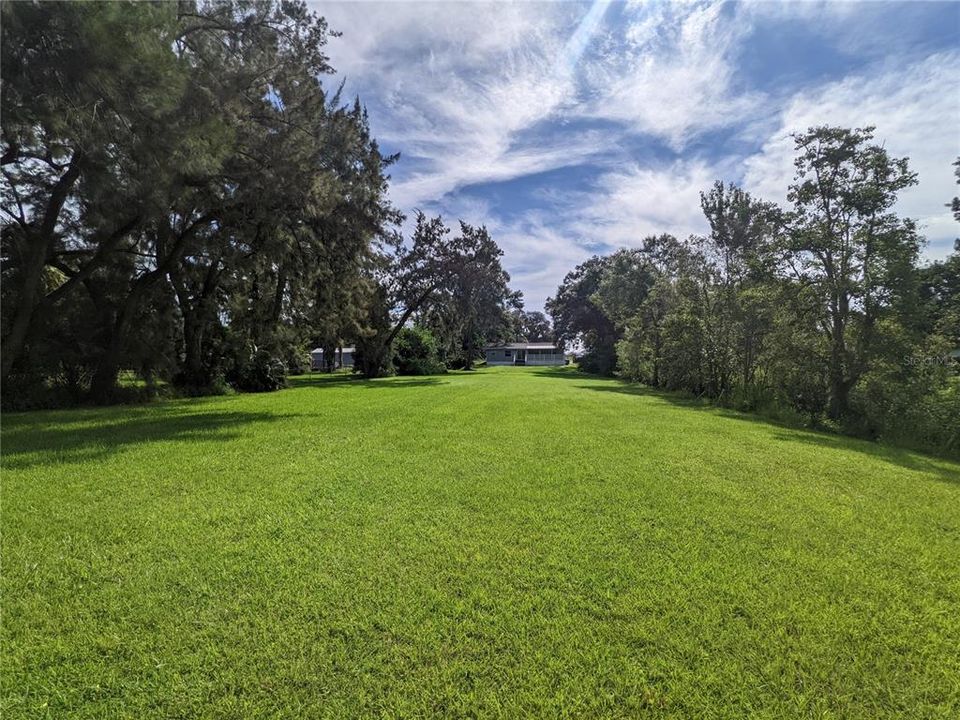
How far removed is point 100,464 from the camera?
5883mm

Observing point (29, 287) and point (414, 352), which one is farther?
point (414, 352)

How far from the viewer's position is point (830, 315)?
46.1 feet

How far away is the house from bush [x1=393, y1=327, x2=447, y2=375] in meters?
39.7

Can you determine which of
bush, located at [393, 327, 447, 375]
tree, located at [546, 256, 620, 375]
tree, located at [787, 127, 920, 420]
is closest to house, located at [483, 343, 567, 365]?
tree, located at [546, 256, 620, 375]

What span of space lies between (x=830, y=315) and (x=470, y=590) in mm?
15793

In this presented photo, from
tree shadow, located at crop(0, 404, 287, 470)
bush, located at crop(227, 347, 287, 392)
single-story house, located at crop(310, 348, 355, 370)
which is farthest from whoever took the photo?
single-story house, located at crop(310, 348, 355, 370)

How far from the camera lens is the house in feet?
249

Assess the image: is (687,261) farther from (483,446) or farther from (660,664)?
(660,664)

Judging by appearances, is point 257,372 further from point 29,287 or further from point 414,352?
point 414,352

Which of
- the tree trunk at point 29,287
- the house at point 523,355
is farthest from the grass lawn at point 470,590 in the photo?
the house at point 523,355

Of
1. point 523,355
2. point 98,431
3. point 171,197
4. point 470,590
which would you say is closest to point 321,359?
point 523,355

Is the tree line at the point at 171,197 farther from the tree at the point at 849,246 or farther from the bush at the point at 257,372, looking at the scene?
the tree at the point at 849,246

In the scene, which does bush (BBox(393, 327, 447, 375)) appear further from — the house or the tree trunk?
the house

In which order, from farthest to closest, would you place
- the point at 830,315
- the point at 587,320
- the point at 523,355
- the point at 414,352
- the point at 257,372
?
1. the point at 523,355
2. the point at 587,320
3. the point at 414,352
4. the point at 257,372
5. the point at 830,315
